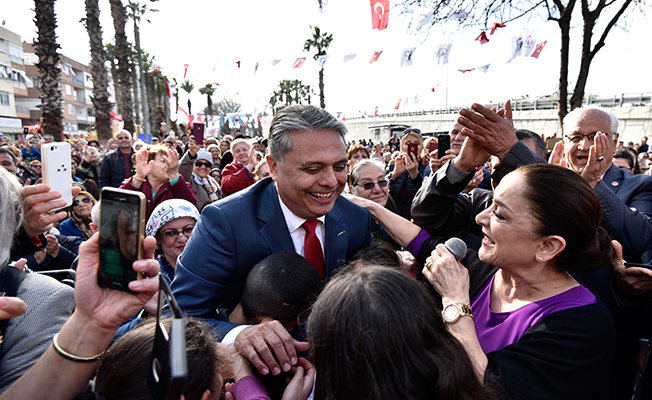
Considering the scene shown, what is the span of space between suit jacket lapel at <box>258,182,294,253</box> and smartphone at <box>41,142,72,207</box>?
96 centimetres

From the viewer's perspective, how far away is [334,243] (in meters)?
2.19

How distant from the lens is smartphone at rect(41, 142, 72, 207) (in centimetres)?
201

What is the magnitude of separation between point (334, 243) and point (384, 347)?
116 centimetres

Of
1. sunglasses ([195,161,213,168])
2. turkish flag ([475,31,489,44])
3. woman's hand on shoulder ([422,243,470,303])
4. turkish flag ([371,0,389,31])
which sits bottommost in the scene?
woman's hand on shoulder ([422,243,470,303])

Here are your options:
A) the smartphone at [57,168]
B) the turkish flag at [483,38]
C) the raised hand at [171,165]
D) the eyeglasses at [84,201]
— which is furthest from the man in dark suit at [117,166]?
the turkish flag at [483,38]

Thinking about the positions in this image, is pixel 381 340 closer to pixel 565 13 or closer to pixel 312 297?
pixel 312 297

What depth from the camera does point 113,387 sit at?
1195 mm

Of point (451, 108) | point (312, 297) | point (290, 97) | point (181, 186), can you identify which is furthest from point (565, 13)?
point (290, 97)

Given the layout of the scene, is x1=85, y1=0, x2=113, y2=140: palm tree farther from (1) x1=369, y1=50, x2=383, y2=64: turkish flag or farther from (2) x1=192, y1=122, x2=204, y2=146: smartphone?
(2) x1=192, y1=122, x2=204, y2=146: smartphone

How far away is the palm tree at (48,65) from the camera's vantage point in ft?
37.3

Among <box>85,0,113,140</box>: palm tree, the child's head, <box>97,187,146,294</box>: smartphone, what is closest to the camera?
<box>97,187,146,294</box>: smartphone

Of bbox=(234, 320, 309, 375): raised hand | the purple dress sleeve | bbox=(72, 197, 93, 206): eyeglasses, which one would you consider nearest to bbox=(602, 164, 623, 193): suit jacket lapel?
bbox=(234, 320, 309, 375): raised hand

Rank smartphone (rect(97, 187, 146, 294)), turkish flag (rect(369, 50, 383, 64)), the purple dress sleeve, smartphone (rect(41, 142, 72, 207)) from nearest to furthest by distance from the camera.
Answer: smartphone (rect(97, 187, 146, 294)), the purple dress sleeve, smartphone (rect(41, 142, 72, 207)), turkish flag (rect(369, 50, 383, 64))

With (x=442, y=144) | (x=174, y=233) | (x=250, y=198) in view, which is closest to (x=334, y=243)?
(x=250, y=198)
